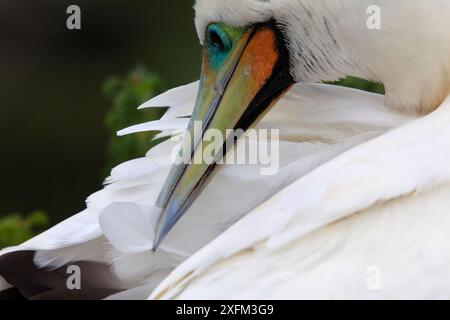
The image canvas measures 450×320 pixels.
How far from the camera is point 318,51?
8.43 ft

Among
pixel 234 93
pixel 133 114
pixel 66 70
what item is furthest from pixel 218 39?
pixel 66 70

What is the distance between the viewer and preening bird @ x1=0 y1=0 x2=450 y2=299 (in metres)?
2.08

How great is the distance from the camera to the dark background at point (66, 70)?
20.9 ft

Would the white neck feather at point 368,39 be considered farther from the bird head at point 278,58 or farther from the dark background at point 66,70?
the dark background at point 66,70

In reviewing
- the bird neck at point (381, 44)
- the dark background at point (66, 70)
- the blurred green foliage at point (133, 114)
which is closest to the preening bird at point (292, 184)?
the bird neck at point (381, 44)

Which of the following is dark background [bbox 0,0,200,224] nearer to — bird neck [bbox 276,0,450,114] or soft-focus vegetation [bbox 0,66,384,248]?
soft-focus vegetation [bbox 0,66,384,248]

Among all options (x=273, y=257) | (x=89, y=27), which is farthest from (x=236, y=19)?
(x=89, y=27)

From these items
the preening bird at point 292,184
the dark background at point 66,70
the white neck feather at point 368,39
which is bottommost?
the preening bird at point 292,184

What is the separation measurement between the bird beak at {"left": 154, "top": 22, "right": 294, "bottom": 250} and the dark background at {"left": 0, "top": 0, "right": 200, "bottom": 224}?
12.0 feet

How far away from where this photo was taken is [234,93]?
8.37 ft

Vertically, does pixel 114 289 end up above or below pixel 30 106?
below
